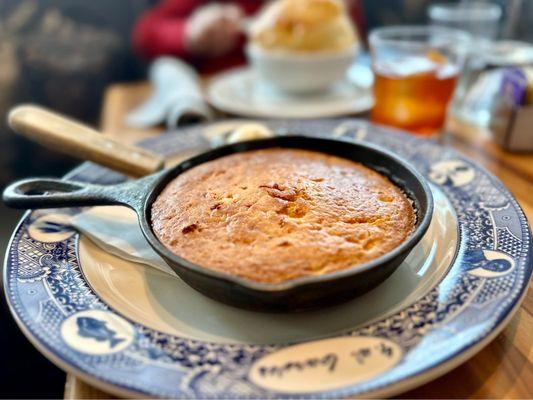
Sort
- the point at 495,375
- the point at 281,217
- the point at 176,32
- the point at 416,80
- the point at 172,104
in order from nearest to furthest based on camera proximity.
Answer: the point at 495,375 → the point at 281,217 → the point at 416,80 → the point at 172,104 → the point at 176,32

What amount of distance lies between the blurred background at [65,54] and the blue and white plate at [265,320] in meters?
1.63

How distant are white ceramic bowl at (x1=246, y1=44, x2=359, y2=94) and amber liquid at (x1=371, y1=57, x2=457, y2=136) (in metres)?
0.14

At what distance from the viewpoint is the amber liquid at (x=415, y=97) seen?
123 centimetres

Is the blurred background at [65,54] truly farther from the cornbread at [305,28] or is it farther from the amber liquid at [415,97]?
the amber liquid at [415,97]

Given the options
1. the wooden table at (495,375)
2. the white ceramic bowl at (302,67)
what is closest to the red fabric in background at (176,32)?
the white ceramic bowl at (302,67)

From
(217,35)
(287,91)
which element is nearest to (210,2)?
(217,35)

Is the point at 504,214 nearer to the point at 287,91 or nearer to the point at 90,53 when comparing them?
the point at 287,91

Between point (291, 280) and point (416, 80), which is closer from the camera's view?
point (291, 280)

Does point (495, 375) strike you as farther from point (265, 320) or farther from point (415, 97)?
point (415, 97)

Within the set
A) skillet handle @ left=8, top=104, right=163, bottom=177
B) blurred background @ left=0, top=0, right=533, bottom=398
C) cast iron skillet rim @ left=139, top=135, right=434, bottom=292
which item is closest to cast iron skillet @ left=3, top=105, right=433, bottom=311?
cast iron skillet rim @ left=139, top=135, right=434, bottom=292

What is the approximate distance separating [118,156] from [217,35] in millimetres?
1091

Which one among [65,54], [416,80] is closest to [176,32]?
[65,54]

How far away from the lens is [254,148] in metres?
0.91

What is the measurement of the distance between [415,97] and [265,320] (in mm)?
820
